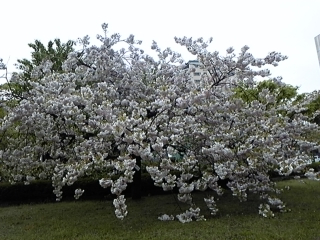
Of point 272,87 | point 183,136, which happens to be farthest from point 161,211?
point 272,87

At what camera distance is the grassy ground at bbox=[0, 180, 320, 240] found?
5668 millimetres

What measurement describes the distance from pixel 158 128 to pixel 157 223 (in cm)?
171

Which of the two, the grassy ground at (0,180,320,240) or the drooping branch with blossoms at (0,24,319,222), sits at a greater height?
the drooping branch with blossoms at (0,24,319,222)

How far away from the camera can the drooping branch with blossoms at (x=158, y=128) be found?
18.8ft

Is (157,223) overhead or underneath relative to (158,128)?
underneath

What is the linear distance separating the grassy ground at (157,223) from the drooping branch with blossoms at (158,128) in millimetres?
340

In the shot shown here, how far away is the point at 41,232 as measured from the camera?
21.1 feet

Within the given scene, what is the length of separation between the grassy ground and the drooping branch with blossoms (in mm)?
340

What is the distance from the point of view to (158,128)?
634 cm

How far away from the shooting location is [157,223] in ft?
21.4

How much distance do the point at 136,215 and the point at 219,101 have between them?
2828 millimetres

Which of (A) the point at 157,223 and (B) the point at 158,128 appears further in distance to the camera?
(A) the point at 157,223

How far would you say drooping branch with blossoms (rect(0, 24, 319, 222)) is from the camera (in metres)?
5.74

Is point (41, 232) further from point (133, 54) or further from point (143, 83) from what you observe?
point (133, 54)
